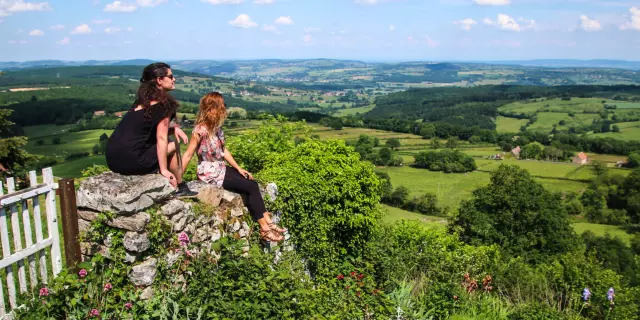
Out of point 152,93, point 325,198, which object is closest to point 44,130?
point 325,198

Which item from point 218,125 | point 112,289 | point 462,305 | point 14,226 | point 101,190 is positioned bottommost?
point 462,305

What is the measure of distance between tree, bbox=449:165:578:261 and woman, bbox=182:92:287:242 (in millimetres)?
24636

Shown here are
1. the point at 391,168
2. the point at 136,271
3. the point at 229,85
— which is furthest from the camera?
the point at 229,85

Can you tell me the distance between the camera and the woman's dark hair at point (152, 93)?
526 cm

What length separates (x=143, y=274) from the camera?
A: 186 inches

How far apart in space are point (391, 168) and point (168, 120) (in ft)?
189

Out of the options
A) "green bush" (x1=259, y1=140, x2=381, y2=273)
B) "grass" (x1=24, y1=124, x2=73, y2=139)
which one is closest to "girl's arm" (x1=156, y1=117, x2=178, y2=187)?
"green bush" (x1=259, y1=140, x2=381, y2=273)

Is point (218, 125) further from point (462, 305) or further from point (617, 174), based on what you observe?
point (617, 174)

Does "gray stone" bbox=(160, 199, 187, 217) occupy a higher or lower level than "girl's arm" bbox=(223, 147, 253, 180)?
lower

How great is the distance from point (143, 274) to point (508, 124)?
119 meters

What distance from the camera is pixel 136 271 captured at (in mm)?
4707

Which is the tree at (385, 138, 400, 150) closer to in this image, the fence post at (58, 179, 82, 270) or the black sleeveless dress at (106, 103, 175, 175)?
the black sleeveless dress at (106, 103, 175, 175)

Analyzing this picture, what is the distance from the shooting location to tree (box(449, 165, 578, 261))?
94.0ft

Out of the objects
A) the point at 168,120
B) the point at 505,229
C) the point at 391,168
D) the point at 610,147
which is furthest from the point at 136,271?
the point at 610,147
